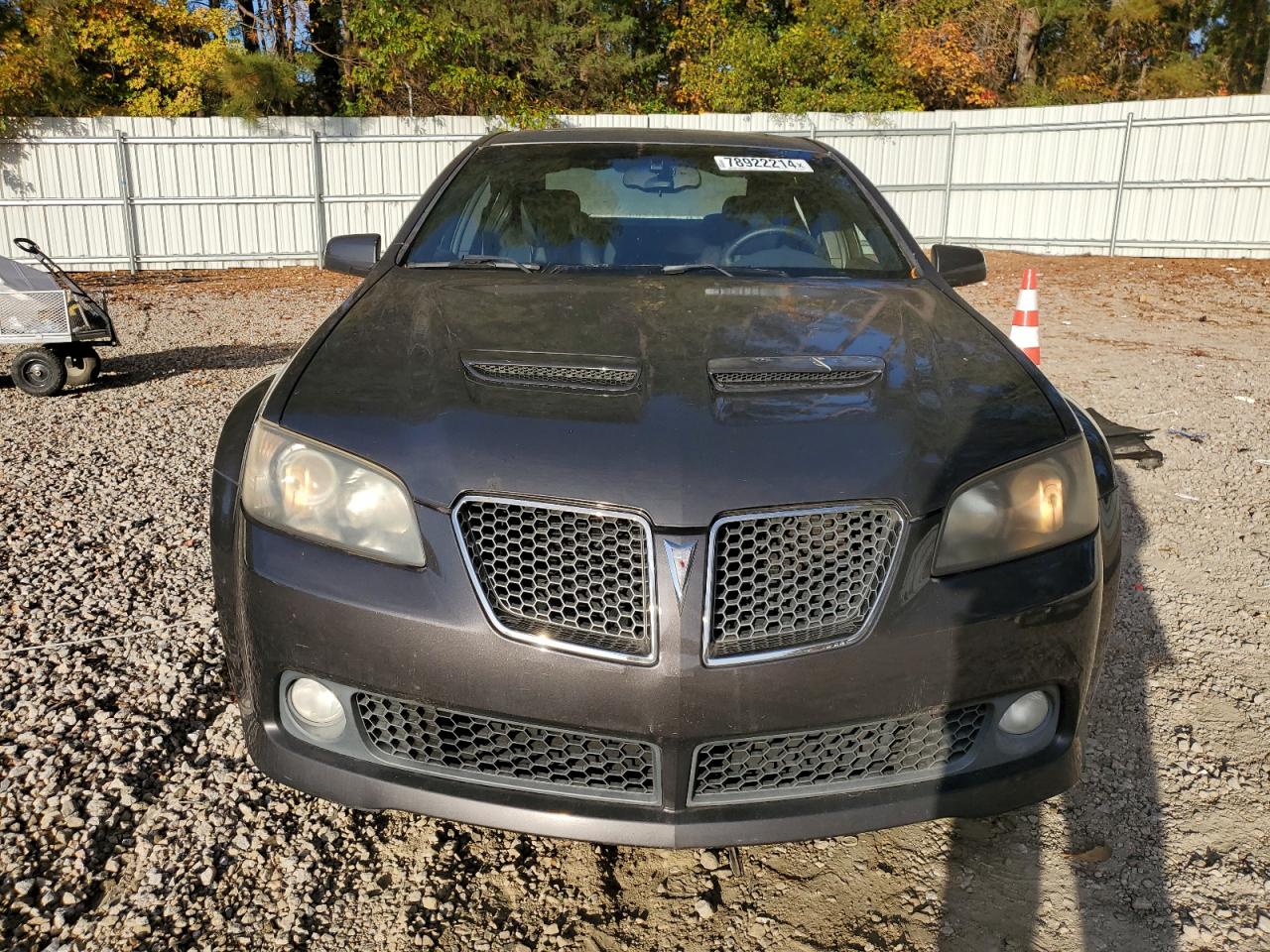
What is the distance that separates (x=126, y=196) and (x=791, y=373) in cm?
1760

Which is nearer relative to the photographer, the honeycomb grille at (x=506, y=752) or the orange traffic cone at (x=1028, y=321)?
the honeycomb grille at (x=506, y=752)

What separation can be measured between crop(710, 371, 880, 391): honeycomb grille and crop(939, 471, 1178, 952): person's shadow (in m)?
0.83

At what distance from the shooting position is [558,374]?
221cm

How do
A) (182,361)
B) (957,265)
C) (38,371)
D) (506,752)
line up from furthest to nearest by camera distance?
(182,361), (38,371), (957,265), (506,752)

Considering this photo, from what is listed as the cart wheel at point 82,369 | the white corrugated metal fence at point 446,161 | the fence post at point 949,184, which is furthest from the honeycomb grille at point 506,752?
the fence post at point 949,184

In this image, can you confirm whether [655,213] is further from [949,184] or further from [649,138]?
[949,184]

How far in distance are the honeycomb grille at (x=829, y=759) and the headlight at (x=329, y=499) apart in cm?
68

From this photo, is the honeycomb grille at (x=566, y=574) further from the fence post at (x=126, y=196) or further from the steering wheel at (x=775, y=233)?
A: the fence post at (x=126, y=196)

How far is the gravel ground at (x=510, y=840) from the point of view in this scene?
6.74 ft

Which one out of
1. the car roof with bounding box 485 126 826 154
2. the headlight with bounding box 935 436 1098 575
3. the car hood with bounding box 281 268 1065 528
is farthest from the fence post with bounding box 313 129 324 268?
the headlight with bounding box 935 436 1098 575

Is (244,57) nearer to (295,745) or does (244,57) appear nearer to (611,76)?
(611,76)

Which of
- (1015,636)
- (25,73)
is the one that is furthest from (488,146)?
(25,73)

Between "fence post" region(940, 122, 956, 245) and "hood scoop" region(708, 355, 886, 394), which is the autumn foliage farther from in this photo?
"hood scoop" region(708, 355, 886, 394)

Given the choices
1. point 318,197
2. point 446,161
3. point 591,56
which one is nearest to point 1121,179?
point 591,56
